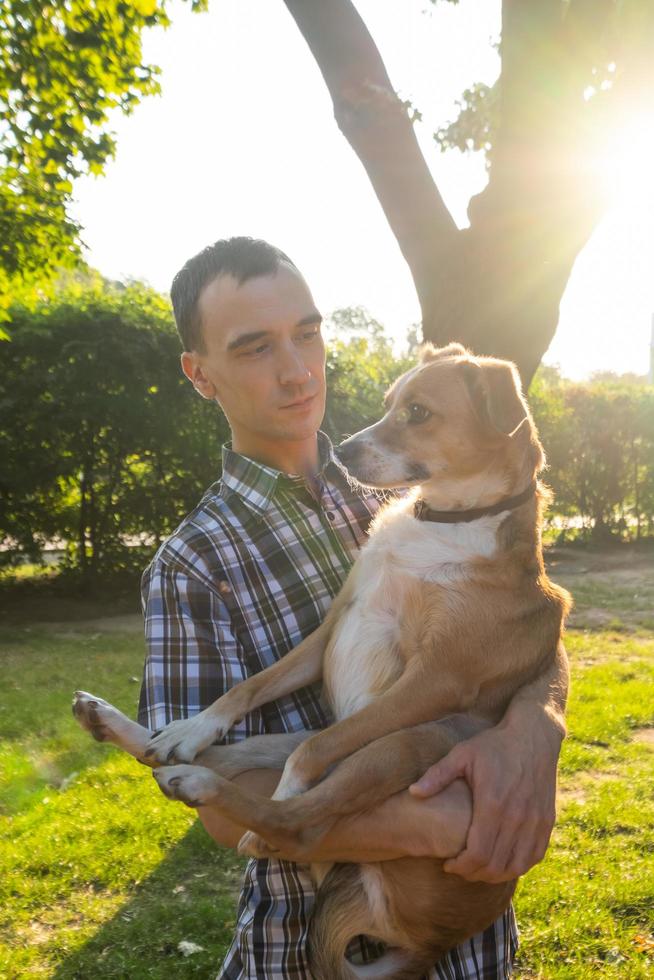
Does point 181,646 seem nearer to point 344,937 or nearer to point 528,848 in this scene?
point 344,937

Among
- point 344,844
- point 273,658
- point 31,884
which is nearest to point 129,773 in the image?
point 31,884

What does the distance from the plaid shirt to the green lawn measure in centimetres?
181

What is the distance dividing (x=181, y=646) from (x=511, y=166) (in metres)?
4.03

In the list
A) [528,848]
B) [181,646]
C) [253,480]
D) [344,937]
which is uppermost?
[253,480]

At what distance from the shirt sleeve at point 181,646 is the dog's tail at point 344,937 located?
544mm

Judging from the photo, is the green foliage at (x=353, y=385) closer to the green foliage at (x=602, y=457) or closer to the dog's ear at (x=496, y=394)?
the green foliage at (x=602, y=457)

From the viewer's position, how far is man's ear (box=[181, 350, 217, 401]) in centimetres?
238

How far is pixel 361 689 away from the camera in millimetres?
2189

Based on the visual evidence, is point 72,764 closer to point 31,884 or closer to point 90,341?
point 31,884

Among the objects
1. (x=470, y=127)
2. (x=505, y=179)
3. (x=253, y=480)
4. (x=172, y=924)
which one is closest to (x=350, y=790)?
(x=253, y=480)

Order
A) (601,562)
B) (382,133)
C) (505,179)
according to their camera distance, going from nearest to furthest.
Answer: (505,179) → (382,133) → (601,562)

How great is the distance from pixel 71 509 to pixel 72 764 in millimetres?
5371

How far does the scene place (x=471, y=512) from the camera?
2.49 meters

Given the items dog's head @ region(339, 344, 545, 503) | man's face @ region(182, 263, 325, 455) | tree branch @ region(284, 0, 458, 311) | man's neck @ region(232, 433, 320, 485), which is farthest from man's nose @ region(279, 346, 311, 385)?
tree branch @ region(284, 0, 458, 311)
